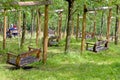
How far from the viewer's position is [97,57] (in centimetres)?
2042

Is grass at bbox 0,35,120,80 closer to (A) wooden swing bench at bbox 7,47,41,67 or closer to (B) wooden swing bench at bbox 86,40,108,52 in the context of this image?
(A) wooden swing bench at bbox 7,47,41,67

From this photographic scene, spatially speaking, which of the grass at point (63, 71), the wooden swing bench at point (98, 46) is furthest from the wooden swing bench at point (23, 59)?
the wooden swing bench at point (98, 46)

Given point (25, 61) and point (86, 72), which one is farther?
point (25, 61)

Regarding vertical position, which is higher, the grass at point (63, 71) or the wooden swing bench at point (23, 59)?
the wooden swing bench at point (23, 59)

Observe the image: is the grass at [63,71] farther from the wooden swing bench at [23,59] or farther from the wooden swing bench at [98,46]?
the wooden swing bench at [98,46]

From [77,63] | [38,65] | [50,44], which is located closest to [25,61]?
[38,65]

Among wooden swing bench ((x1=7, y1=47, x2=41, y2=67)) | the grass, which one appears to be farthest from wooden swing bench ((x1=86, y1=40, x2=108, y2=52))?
wooden swing bench ((x1=7, y1=47, x2=41, y2=67))

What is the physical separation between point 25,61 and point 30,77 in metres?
2.62

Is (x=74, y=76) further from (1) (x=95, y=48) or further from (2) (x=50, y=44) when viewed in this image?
(2) (x=50, y=44)

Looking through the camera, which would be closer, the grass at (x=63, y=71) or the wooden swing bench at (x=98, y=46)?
the grass at (x=63, y=71)

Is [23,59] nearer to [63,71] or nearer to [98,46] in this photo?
[63,71]

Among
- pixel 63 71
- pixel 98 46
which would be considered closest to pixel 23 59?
pixel 63 71

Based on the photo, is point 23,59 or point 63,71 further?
point 23,59

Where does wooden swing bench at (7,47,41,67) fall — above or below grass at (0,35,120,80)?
above
